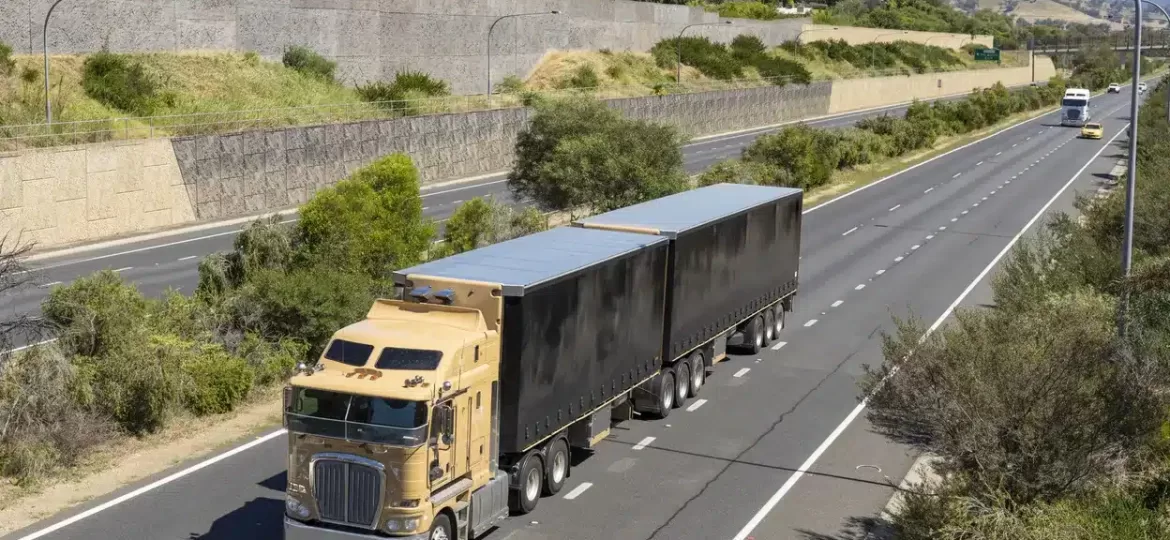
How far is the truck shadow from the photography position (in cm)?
1764

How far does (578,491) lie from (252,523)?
4883 millimetres

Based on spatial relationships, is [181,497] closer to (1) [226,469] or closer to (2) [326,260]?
(1) [226,469]

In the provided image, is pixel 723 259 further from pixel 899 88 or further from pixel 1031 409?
pixel 899 88

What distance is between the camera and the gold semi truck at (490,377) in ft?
50.9

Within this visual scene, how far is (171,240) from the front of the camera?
45719 millimetres

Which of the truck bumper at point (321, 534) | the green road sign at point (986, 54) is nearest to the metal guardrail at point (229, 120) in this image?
the truck bumper at point (321, 534)

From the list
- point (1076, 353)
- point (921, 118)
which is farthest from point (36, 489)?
point (921, 118)

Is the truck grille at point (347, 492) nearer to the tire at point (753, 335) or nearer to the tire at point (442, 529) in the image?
the tire at point (442, 529)

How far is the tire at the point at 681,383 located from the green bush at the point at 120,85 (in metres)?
35.5

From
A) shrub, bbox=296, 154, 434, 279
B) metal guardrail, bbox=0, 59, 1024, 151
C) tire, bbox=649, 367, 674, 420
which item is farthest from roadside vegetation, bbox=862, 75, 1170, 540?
metal guardrail, bbox=0, 59, 1024, 151

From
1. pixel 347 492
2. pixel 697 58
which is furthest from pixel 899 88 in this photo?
pixel 347 492

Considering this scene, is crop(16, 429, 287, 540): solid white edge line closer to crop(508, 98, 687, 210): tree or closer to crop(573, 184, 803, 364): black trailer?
crop(573, 184, 803, 364): black trailer

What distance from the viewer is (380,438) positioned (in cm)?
1538

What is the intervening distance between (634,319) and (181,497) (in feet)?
25.5
